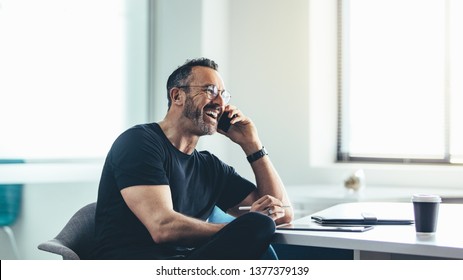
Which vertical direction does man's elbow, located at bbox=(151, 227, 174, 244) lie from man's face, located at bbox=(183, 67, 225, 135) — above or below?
below

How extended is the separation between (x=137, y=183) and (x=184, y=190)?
29 centimetres

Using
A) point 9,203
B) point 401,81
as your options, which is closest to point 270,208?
point 9,203

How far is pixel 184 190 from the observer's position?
2158 mm

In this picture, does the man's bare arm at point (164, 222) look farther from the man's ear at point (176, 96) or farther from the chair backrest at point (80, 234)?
the man's ear at point (176, 96)

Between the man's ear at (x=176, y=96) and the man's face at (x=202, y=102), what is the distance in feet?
0.09

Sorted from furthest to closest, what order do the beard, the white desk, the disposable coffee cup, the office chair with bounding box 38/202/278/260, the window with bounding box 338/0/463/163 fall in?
1. the window with bounding box 338/0/463/163
2. the beard
3. the office chair with bounding box 38/202/278/260
4. the disposable coffee cup
5. the white desk

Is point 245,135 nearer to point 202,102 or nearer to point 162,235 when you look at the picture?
point 202,102

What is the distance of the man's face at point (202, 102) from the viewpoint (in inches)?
87.8

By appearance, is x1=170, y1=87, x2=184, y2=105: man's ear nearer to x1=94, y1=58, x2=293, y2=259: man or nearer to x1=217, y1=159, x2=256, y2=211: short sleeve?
x1=94, y1=58, x2=293, y2=259: man

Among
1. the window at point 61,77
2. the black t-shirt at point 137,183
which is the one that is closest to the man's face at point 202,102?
the black t-shirt at point 137,183

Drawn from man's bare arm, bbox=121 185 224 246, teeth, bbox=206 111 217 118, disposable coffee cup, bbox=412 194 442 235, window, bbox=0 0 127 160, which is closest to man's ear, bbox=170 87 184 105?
teeth, bbox=206 111 217 118

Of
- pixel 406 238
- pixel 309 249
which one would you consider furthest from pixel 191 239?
pixel 406 238

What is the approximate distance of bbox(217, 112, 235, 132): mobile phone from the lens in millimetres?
2429

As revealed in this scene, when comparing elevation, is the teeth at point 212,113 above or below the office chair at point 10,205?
above
